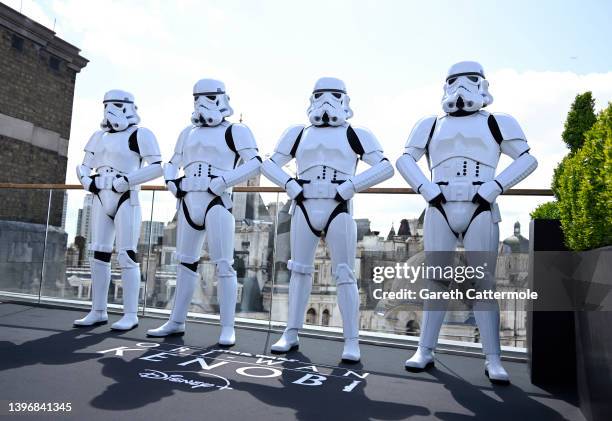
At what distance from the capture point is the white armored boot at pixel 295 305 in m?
4.65

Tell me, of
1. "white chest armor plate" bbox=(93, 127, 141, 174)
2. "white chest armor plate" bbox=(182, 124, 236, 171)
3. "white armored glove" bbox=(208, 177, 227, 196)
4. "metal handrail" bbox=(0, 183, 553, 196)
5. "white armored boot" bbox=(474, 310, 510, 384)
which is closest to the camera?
"white armored boot" bbox=(474, 310, 510, 384)

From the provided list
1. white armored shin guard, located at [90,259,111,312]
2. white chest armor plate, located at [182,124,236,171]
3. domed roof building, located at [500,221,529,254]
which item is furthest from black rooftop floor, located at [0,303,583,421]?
white chest armor plate, located at [182,124,236,171]

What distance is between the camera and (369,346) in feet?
17.6

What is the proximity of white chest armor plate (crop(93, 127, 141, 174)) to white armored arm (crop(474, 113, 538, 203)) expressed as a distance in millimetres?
3265

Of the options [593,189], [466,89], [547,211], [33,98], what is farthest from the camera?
[33,98]

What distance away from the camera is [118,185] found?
211 inches

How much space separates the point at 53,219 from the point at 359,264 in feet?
13.8

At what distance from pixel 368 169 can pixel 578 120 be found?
156cm

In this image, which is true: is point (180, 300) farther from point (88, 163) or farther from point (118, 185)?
point (88, 163)

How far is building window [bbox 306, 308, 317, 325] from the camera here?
233 inches

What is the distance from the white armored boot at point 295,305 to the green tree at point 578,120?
7.25 feet

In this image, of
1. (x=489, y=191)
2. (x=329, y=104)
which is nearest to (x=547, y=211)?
(x=489, y=191)

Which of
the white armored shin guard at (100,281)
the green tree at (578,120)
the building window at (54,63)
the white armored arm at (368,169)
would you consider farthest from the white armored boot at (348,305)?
the building window at (54,63)

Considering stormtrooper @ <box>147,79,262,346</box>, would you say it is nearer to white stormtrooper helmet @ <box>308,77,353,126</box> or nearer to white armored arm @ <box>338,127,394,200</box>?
white stormtrooper helmet @ <box>308,77,353,126</box>
